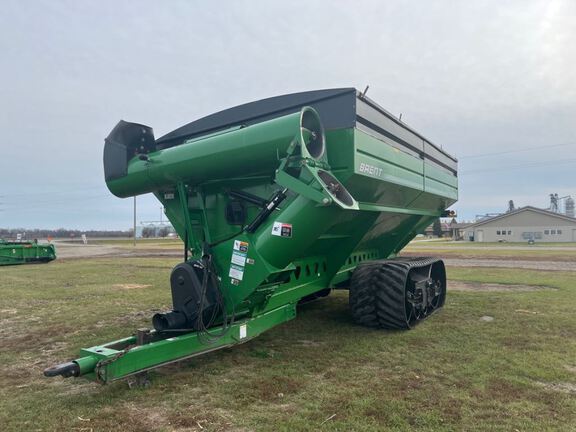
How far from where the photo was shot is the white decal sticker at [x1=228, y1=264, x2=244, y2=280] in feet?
14.3

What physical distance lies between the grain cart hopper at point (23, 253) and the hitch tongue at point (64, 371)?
18448 mm

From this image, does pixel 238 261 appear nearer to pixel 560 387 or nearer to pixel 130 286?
pixel 560 387

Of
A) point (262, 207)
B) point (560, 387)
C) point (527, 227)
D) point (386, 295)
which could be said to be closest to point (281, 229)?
point (262, 207)

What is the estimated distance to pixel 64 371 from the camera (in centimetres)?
324

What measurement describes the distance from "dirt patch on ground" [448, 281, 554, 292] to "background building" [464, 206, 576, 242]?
46259 mm

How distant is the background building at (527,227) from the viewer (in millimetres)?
51375

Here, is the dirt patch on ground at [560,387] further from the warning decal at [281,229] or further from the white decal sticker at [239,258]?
the white decal sticker at [239,258]

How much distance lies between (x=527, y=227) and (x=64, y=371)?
5784cm

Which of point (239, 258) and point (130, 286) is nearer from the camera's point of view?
point (239, 258)

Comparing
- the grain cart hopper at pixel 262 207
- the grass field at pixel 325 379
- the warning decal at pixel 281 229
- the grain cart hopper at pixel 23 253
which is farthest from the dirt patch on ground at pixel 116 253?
the warning decal at pixel 281 229

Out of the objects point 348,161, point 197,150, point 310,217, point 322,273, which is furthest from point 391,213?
point 197,150

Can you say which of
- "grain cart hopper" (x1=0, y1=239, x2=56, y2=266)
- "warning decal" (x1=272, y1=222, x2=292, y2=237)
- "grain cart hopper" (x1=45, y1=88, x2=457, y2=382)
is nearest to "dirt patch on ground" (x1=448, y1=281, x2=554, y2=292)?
"grain cart hopper" (x1=45, y1=88, x2=457, y2=382)

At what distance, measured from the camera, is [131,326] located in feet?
21.2

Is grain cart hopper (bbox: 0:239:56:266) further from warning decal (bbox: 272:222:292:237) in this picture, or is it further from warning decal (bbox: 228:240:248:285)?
warning decal (bbox: 272:222:292:237)
